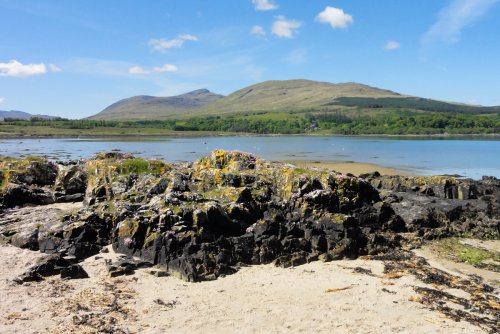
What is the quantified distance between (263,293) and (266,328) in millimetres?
2622

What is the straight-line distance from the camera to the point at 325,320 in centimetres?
1291

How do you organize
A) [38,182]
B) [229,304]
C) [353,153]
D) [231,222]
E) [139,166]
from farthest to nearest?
[353,153]
[38,182]
[139,166]
[231,222]
[229,304]

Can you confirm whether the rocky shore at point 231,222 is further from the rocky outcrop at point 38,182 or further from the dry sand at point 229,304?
the dry sand at point 229,304

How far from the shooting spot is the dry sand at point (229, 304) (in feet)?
41.1

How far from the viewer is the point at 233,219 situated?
20.5 m

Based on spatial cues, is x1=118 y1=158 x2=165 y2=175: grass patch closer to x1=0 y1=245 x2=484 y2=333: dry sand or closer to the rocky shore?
the rocky shore

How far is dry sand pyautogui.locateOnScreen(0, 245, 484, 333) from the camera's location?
1252cm

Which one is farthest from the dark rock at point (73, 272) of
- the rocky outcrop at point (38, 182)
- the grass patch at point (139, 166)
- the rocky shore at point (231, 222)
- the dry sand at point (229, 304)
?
the rocky outcrop at point (38, 182)

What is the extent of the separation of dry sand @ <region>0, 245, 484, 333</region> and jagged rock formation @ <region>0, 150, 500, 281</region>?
120cm

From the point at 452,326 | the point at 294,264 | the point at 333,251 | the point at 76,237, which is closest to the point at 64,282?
the point at 76,237

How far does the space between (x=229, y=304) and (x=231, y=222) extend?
6310 millimetres

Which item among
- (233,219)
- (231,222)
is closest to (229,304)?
(231,222)

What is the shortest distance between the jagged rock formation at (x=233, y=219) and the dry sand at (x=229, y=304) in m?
1.20

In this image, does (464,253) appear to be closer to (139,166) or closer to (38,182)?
(139,166)
